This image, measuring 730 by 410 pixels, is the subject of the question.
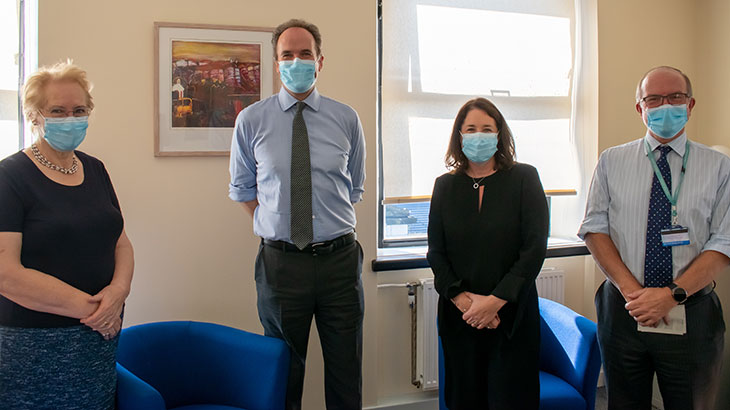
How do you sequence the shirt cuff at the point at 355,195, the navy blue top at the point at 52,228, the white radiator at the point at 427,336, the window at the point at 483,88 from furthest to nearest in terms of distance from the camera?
the window at the point at 483,88 → the white radiator at the point at 427,336 → the shirt cuff at the point at 355,195 → the navy blue top at the point at 52,228

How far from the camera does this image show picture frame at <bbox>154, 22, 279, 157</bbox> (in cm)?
250

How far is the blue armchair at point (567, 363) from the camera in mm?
2275

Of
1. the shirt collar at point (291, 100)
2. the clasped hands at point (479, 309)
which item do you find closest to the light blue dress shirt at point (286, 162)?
the shirt collar at point (291, 100)

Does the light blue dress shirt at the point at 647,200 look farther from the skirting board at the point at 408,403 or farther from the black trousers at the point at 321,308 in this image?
the skirting board at the point at 408,403

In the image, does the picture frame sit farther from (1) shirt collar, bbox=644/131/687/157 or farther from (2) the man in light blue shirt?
(1) shirt collar, bbox=644/131/687/157

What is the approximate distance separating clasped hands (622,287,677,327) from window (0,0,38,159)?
8.77 feet

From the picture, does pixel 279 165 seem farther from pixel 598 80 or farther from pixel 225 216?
pixel 598 80

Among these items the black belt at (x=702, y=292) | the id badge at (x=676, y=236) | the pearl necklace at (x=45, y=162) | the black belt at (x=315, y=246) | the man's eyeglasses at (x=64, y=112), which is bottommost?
the black belt at (x=702, y=292)

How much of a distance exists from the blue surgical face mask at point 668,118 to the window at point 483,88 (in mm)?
1342

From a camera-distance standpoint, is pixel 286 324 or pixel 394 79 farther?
pixel 394 79

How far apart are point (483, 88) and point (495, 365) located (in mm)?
1885

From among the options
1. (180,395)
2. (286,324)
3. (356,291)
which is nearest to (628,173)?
(356,291)

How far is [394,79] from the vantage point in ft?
9.90

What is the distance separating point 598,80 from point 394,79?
53.1 inches
